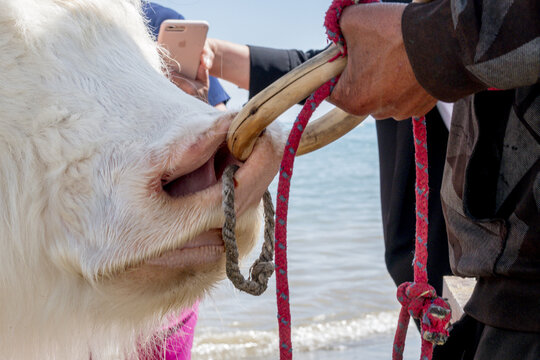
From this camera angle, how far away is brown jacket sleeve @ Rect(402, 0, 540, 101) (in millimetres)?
860

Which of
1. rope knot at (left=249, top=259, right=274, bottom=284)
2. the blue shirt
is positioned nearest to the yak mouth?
rope knot at (left=249, top=259, right=274, bottom=284)

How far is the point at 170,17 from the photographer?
7.91 ft

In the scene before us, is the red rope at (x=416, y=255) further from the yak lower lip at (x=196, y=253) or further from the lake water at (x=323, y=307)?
the lake water at (x=323, y=307)

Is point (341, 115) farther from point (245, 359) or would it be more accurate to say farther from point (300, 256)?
point (300, 256)

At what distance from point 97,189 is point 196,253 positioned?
0.61 feet

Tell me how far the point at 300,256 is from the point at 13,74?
490 cm

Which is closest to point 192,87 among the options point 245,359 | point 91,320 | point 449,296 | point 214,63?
point 214,63

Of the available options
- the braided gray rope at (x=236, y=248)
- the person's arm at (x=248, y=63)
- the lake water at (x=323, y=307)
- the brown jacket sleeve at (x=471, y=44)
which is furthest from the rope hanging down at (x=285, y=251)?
the person's arm at (x=248, y=63)

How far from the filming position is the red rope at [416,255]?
1001 mm

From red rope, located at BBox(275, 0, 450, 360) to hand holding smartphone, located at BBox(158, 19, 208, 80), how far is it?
4.17 ft

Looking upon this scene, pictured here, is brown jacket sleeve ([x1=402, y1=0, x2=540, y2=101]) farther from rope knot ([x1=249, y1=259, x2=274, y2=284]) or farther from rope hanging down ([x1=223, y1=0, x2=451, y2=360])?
rope knot ([x1=249, y1=259, x2=274, y2=284])

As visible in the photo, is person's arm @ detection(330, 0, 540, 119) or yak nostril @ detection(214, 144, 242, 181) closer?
person's arm @ detection(330, 0, 540, 119)

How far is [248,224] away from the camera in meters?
1.10

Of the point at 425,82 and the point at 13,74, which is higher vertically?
the point at 425,82
